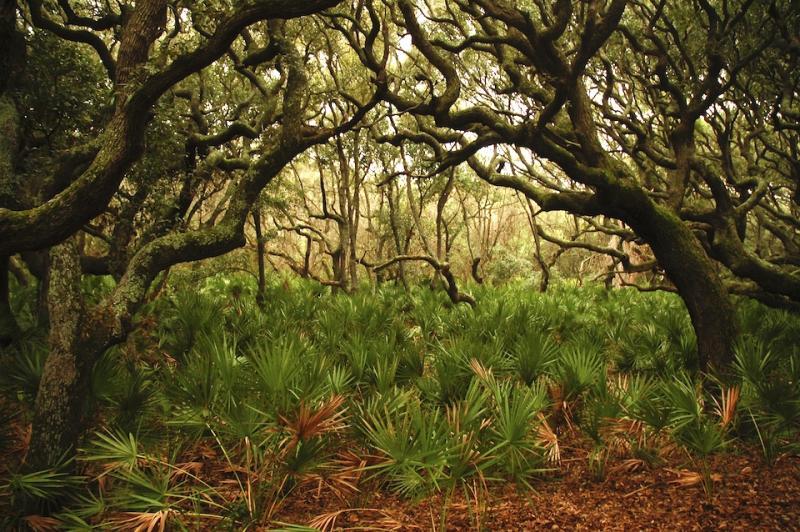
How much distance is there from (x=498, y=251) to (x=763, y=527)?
→ 2995cm

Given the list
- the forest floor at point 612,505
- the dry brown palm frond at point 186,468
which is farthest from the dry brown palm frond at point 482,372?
the dry brown palm frond at point 186,468

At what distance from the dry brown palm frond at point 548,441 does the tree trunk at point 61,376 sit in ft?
12.4

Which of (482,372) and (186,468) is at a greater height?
(482,372)

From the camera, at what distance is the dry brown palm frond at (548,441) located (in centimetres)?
456

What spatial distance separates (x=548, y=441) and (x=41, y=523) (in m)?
4.01

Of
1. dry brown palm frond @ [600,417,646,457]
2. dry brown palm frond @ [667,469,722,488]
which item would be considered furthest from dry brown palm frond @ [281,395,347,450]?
dry brown palm frond @ [667,469,722,488]

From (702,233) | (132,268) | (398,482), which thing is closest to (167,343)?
(132,268)

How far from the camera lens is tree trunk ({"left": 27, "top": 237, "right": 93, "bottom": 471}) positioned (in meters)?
3.82

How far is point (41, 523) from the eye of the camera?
141 inches

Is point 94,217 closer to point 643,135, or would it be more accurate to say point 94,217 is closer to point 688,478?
point 688,478

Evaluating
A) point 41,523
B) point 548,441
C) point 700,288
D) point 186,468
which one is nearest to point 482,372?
point 548,441

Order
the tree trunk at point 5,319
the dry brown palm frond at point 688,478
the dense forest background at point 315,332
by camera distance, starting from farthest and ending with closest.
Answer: the tree trunk at point 5,319, the dry brown palm frond at point 688,478, the dense forest background at point 315,332

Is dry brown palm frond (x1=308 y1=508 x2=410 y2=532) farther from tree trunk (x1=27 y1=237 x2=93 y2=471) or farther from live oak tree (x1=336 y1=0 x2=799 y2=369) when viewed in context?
live oak tree (x1=336 y1=0 x2=799 y2=369)

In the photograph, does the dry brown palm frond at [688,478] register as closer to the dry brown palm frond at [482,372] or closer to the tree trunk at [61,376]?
the dry brown palm frond at [482,372]
